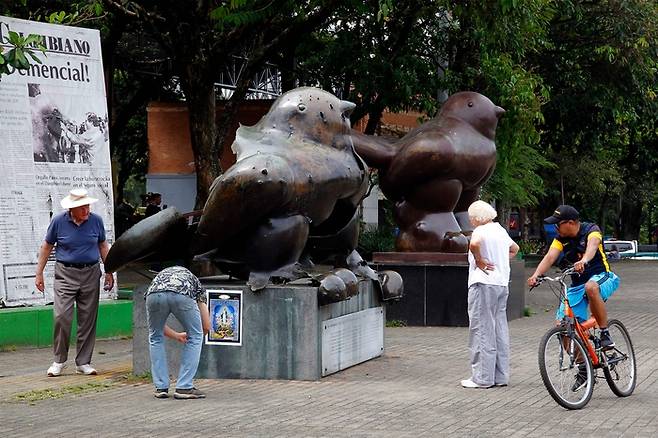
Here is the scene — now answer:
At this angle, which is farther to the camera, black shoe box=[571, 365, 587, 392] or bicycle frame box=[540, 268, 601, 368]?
bicycle frame box=[540, 268, 601, 368]

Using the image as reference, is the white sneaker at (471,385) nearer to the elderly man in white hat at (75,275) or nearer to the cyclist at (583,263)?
the cyclist at (583,263)

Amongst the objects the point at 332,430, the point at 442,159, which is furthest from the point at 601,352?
the point at 442,159

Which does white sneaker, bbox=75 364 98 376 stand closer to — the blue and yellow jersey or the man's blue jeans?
the man's blue jeans

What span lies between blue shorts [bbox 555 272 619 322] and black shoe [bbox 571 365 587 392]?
522 millimetres

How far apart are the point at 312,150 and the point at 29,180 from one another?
12.7 feet

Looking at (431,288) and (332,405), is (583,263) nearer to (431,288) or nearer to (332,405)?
(332,405)

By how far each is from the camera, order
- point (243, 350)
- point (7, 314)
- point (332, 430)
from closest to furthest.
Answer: point (332, 430) < point (243, 350) < point (7, 314)

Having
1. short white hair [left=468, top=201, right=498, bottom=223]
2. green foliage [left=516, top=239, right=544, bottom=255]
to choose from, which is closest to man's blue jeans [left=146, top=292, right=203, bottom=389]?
short white hair [left=468, top=201, right=498, bottom=223]

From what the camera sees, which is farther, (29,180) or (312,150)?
(29,180)

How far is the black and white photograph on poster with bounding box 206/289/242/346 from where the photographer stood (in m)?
10.8

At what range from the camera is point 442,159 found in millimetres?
16094

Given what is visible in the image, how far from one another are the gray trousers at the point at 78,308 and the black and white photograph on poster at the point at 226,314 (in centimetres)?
135

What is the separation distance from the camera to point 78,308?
11500 millimetres

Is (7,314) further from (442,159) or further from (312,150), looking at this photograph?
(442,159)
